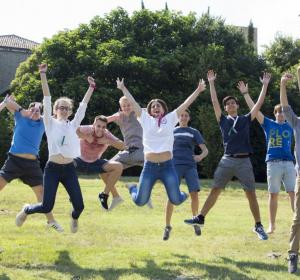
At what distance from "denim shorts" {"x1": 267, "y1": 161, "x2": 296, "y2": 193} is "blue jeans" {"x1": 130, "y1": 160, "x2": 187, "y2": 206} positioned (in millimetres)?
2248

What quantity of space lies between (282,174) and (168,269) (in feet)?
10.9

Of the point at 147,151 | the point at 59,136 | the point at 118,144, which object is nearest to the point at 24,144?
the point at 59,136

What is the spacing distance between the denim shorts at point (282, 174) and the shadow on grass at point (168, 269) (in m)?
1.91

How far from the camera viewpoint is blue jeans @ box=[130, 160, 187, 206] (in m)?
9.58

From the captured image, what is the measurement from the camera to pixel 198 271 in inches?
356

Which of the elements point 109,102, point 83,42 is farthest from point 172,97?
point 83,42

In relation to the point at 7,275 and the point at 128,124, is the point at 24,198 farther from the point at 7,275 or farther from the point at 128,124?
the point at 7,275

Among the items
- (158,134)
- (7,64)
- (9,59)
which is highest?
(9,59)

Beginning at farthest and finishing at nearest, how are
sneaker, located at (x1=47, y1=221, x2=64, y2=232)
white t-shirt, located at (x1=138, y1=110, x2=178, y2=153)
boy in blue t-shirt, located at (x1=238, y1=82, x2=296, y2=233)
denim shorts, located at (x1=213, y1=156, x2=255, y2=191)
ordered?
boy in blue t-shirt, located at (x1=238, y1=82, x2=296, y2=233) → sneaker, located at (x1=47, y1=221, x2=64, y2=232) → denim shorts, located at (x1=213, y1=156, x2=255, y2=191) → white t-shirt, located at (x1=138, y1=110, x2=178, y2=153)

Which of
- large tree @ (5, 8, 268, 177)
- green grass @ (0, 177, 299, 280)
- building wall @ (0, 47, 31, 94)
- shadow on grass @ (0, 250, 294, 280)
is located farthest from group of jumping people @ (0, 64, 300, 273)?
building wall @ (0, 47, 31, 94)

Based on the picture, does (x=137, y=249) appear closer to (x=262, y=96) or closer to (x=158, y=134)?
(x=158, y=134)

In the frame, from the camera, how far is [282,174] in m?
10.8

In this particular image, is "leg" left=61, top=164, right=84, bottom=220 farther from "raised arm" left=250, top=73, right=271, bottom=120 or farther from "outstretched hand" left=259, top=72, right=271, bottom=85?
"outstretched hand" left=259, top=72, right=271, bottom=85

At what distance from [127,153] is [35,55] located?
29.7 m
